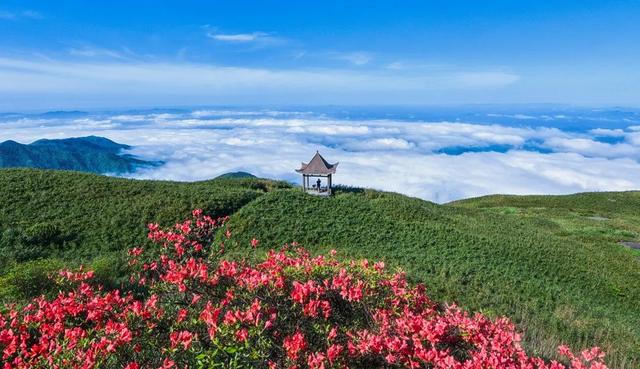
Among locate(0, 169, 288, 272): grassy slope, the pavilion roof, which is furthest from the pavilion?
locate(0, 169, 288, 272): grassy slope

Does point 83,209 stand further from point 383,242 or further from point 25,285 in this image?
point 383,242

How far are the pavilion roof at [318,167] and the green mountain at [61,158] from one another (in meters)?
171

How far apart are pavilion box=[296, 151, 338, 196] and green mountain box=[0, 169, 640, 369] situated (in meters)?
1.31

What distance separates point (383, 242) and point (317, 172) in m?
10.3

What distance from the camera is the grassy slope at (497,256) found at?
12.1 m

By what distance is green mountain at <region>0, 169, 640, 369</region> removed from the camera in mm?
12172

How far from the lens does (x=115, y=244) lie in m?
18.2

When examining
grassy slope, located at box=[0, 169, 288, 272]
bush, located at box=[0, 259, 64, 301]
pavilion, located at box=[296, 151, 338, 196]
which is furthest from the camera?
pavilion, located at box=[296, 151, 338, 196]

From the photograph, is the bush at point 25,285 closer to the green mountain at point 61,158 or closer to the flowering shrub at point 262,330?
the flowering shrub at point 262,330

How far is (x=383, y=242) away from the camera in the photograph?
19984 millimetres

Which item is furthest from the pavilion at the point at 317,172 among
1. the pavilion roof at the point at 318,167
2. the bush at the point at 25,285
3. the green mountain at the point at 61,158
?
the green mountain at the point at 61,158

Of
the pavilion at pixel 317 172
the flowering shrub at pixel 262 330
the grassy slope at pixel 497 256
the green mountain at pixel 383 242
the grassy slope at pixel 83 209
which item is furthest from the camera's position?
the pavilion at pixel 317 172

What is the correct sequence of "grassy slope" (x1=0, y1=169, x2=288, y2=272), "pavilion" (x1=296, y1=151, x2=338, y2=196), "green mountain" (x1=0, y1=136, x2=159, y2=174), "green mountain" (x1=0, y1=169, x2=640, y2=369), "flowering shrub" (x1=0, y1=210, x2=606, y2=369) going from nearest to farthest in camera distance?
1. "flowering shrub" (x1=0, y1=210, x2=606, y2=369)
2. "green mountain" (x1=0, y1=169, x2=640, y2=369)
3. "grassy slope" (x1=0, y1=169, x2=288, y2=272)
4. "pavilion" (x1=296, y1=151, x2=338, y2=196)
5. "green mountain" (x1=0, y1=136, x2=159, y2=174)

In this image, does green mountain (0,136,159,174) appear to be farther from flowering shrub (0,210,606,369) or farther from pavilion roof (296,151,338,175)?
flowering shrub (0,210,606,369)
